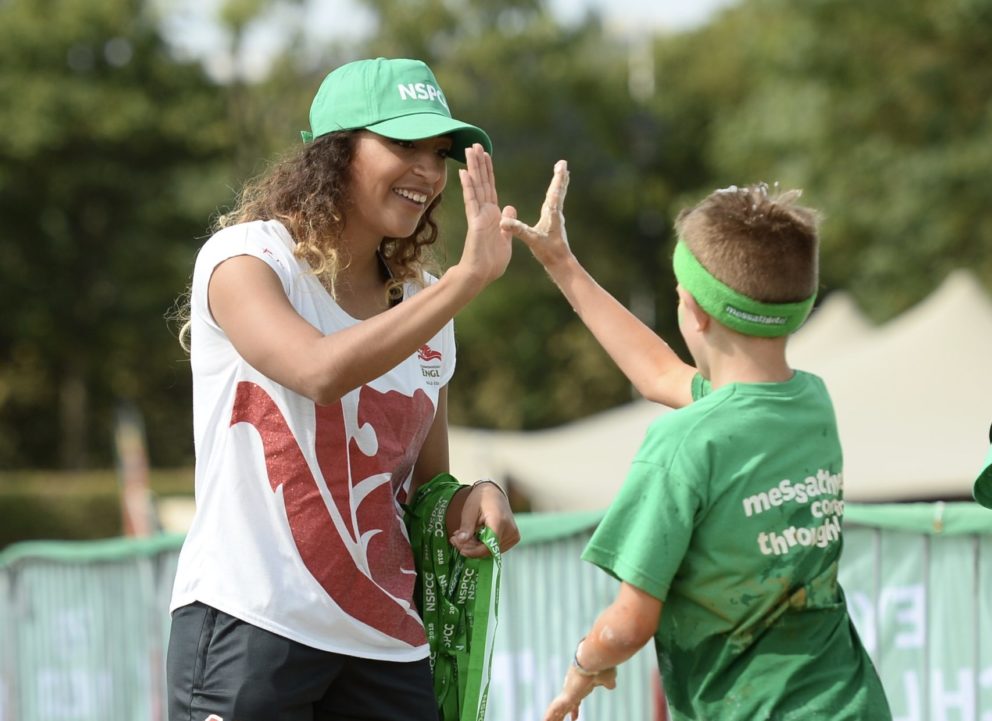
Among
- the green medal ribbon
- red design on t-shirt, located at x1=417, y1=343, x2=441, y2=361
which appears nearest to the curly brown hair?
red design on t-shirt, located at x1=417, y1=343, x2=441, y2=361

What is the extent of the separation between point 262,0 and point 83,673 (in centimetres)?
3349

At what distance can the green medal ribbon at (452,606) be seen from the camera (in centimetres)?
326

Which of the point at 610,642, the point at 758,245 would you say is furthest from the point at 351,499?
the point at 758,245

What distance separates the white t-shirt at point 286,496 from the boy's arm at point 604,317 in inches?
20.0

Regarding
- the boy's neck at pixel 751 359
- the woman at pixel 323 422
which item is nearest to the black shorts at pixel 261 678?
the woman at pixel 323 422

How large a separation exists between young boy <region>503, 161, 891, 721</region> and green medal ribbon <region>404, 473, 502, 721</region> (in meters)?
0.48

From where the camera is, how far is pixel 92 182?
3912cm

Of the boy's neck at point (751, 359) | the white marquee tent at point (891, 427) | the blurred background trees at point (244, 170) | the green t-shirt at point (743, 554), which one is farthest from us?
the blurred background trees at point (244, 170)

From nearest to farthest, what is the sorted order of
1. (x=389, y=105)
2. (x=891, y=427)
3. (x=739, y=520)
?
1. (x=739, y=520)
2. (x=389, y=105)
3. (x=891, y=427)

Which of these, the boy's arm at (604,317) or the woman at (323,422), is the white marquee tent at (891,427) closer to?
the boy's arm at (604,317)

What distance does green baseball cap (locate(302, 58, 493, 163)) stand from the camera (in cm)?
310

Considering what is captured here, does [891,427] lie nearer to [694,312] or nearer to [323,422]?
[694,312]

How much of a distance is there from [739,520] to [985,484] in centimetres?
76

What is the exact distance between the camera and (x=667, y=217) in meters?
44.5
